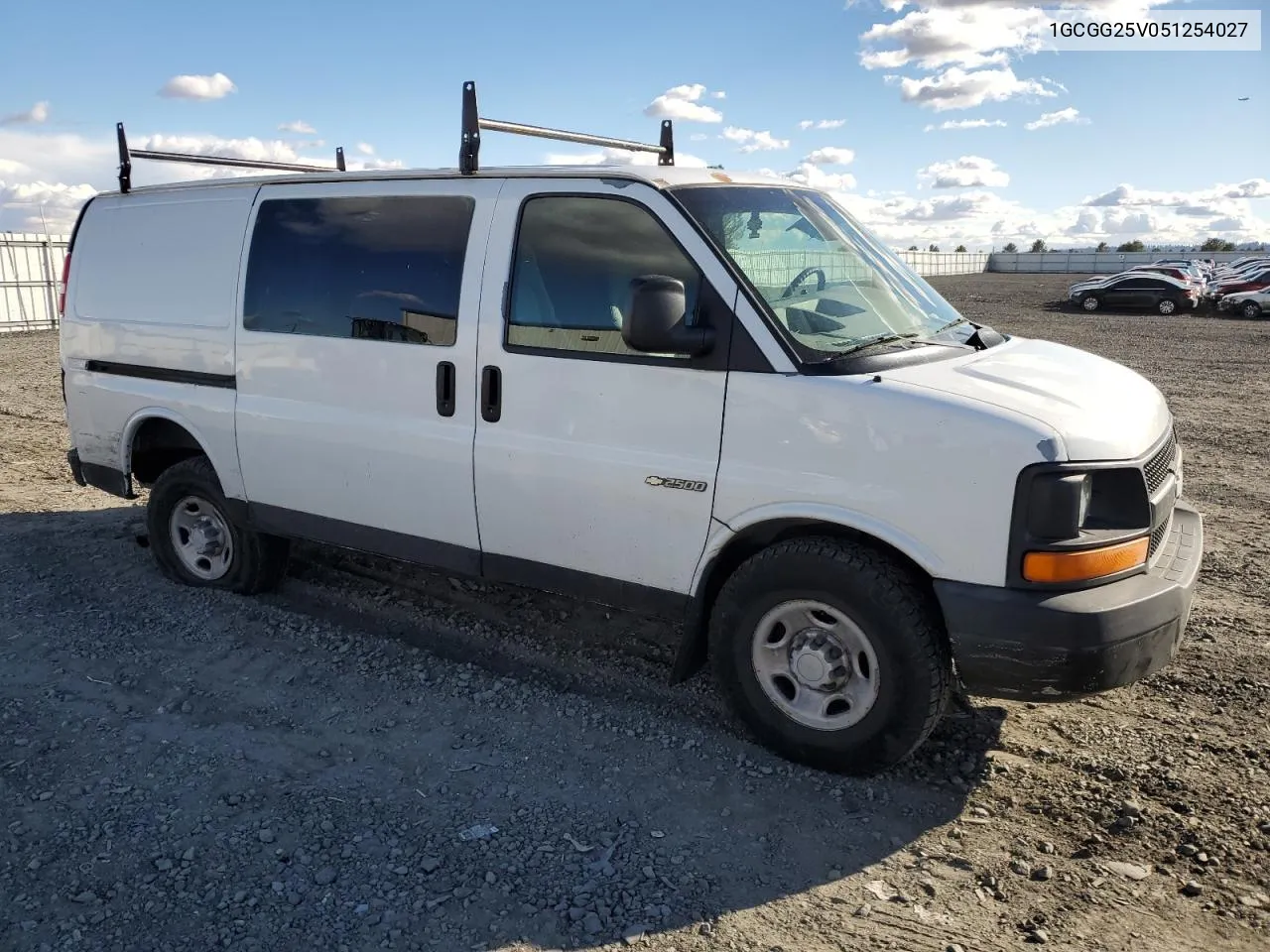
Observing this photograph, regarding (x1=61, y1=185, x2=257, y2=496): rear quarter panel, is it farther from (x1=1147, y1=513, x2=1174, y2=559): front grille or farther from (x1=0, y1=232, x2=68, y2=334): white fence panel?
(x1=0, y1=232, x2=68, y2=334): white fence panel

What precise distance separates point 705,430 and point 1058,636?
145 cm

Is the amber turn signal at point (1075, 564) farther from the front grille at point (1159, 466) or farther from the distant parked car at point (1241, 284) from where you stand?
the distant parked car at point (1241, 284)

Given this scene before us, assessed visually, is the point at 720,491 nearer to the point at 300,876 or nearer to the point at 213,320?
the point at 300,876

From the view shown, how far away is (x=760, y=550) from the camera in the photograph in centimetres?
395

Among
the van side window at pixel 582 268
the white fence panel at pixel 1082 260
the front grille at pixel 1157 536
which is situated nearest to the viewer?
the front grille at pixel 1157 536

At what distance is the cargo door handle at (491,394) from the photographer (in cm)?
432

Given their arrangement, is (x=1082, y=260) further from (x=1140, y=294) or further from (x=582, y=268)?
(x=582, y=268)

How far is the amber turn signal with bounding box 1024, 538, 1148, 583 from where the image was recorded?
332 centimetres

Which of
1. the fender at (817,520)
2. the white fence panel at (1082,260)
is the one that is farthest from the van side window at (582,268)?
the white fence panel at (1082,260)

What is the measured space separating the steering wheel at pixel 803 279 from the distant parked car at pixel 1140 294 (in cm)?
3314

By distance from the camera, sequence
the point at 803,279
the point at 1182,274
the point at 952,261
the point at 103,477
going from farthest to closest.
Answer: the point at 952,261 → the point at 1182,274 → the point at 103,477 → the point at 803,279

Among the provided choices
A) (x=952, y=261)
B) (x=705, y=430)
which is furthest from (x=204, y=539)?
(x=952, y=261)

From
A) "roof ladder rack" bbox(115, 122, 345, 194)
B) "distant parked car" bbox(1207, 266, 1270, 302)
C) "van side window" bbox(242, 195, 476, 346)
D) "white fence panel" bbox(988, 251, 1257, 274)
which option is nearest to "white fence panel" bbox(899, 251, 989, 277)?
"white fence panel" bbox(988, 251, 1257, 274)

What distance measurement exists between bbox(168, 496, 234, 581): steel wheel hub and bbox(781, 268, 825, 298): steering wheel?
3.67 meters
